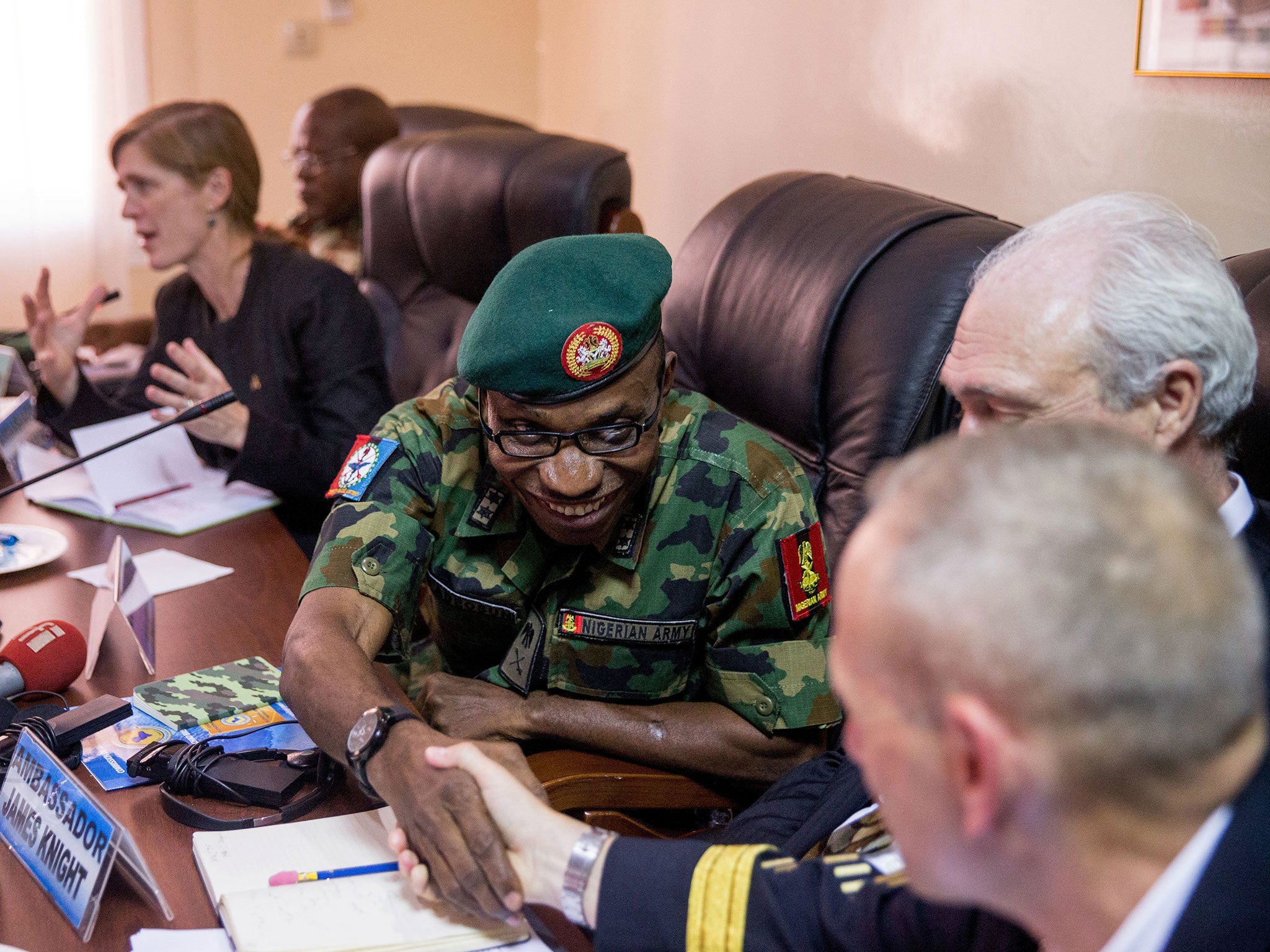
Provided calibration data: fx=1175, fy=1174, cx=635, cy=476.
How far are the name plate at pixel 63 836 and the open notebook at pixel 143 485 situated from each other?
2.80 ft

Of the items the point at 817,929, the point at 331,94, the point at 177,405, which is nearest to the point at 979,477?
the point at 817,929

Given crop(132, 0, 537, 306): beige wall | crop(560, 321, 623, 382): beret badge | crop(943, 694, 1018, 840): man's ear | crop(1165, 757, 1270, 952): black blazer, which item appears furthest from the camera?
crop(132, 0, 537, 306): beige wall

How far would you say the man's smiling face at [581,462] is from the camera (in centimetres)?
128

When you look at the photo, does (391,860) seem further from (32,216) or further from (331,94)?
(32,216)

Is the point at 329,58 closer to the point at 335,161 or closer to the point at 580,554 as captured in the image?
the point at 335,161

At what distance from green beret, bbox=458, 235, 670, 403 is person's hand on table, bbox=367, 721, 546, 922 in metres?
0.39

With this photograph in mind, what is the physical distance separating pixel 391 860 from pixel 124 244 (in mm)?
3966

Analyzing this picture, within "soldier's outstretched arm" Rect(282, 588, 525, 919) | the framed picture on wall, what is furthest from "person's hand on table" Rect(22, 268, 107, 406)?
the framed picture on wall

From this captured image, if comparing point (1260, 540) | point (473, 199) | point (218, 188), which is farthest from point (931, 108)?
point (218, 188)

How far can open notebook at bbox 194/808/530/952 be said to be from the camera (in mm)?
917

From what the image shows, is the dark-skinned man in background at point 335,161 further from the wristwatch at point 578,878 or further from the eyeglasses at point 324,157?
the wristwatch at point 578,878

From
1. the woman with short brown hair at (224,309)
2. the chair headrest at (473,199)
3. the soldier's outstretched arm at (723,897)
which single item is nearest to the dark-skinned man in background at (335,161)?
the chair headrest at (473,199)

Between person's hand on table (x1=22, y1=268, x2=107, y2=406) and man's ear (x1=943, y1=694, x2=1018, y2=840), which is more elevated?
man's ear (x1=943, y1=694, x2=1018, y2=840)

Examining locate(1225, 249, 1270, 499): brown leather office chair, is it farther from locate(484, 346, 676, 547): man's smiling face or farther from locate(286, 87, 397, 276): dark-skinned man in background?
locate(286, 87, 397, 276): dark-skinned man in background
